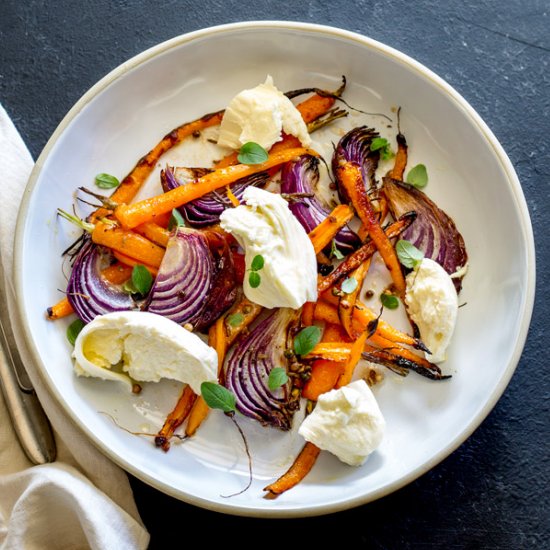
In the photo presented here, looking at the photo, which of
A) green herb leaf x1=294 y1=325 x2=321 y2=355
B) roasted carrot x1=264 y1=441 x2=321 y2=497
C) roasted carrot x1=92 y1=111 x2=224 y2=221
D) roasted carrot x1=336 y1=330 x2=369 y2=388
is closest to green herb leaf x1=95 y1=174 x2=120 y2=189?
roasted carrot x1=92 y1=111 x2=224 y2=221

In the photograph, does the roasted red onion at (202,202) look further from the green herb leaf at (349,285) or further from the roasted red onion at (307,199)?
the green herb leaf at (349,285)

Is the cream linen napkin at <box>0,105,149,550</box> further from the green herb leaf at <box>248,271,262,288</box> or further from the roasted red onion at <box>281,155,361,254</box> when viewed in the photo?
the roasted red onion at <box>281,155,361,254</box>

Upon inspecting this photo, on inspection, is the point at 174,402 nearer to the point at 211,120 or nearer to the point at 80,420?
the point at 80,420

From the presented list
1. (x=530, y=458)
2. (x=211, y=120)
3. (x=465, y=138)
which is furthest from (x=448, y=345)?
(x=211, y=120)

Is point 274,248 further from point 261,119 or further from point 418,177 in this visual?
point 418,177

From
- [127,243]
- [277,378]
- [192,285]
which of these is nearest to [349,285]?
[277,378]

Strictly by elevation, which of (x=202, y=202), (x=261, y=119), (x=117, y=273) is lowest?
(x=117, y=273)

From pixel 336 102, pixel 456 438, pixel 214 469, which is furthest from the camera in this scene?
pixel 336 102
